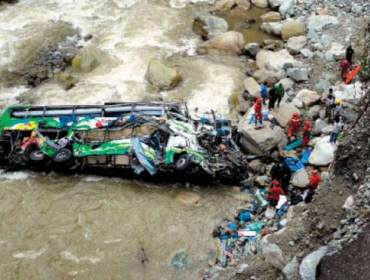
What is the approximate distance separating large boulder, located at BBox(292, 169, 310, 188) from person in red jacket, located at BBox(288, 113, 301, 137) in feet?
5.73

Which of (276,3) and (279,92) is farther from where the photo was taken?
(276,3)

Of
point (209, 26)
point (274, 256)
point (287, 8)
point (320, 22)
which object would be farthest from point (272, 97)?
point (287, 8)

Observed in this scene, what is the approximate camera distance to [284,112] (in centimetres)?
1494

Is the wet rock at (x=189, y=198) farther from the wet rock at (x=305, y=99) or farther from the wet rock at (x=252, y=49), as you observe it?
the wet rock at (x=252, y=49)

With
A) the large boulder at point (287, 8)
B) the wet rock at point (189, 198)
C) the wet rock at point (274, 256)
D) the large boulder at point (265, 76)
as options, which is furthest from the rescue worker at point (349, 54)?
the wet rock at point (274, 256)

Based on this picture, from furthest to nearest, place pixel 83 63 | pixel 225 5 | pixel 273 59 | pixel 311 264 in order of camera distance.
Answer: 1. pixel 225 5
2. pixel 83 63
3. pixel 273 59
4. pixel 311 264

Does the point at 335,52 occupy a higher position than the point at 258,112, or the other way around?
the point at 258,112

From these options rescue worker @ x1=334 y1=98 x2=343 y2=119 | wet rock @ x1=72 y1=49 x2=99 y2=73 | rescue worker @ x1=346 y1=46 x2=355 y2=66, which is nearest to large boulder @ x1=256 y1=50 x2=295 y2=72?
rescue worker @ x1=346 y1=46 x2=355 y2=66

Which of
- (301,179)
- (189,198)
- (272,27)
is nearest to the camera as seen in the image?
(301,179)

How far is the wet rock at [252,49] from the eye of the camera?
19.4m

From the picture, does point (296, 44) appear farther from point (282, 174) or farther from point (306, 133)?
point (282, 174)

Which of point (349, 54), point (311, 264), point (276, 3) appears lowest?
point (276, 3)

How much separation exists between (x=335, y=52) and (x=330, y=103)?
458 centimetres

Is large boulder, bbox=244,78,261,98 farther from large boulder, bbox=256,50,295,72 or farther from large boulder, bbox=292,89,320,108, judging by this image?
large boulder, bbox=292,89,320,108
